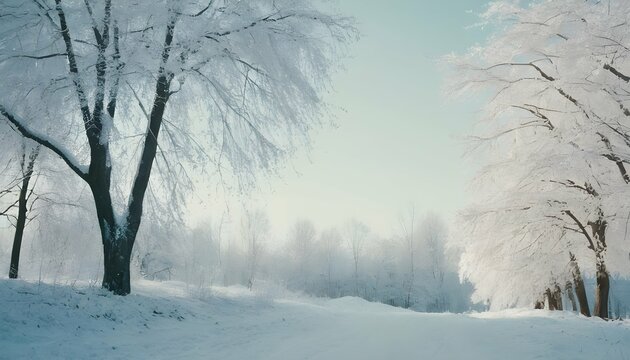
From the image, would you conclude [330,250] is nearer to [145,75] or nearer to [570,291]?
[570,291]

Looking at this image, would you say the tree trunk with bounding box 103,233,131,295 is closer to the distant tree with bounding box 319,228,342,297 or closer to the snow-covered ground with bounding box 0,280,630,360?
the snow-covered ground with bounding box 0,280,630,360

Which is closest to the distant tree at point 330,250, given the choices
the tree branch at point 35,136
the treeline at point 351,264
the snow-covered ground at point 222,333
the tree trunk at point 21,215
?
the treeline at point 351,264

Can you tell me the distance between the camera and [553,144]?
31.1 feet

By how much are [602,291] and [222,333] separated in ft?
37.4

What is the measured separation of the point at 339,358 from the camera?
6.59 m

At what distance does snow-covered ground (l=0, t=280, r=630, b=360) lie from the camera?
560 cm

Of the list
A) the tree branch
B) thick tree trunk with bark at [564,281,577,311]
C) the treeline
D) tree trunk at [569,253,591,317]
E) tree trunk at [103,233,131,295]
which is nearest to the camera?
the tree branch

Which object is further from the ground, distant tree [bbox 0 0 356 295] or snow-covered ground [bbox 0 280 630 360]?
distant tree [bbox 0 0 356 295]

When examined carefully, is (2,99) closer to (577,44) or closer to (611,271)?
(577,44)

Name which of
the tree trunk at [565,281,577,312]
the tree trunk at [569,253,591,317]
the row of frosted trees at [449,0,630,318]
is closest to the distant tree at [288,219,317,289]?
the tree trunk at [565,281,577,312]

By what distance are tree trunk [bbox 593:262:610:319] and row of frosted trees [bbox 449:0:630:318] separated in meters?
0.03

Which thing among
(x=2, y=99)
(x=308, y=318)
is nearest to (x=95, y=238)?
(x=2, y=99)

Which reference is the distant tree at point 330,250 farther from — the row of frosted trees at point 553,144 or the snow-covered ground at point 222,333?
the snow-covered ground at point 222,333

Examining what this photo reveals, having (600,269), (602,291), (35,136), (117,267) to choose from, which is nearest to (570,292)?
(602,291)
